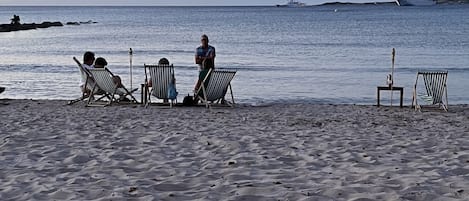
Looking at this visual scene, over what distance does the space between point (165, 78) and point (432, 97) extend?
3985mm

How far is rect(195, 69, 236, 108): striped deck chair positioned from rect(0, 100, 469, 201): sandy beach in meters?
0.66

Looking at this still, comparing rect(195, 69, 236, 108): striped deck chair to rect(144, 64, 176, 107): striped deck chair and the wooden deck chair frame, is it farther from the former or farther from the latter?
the wooden deck chair frame

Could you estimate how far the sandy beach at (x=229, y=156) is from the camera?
204 inches

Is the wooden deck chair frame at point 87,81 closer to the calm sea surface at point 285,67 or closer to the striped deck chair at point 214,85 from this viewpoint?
the striped deck chair at point 214,85

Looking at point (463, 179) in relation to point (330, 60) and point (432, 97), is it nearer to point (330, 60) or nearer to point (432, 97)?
point (432, 97)

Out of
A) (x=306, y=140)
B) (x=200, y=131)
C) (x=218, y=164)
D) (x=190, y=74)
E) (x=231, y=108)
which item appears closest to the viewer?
(x=218, y=164)

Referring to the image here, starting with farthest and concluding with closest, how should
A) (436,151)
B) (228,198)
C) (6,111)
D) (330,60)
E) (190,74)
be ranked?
(330,60), (190,74), (6,111), (436,151), (228,198)

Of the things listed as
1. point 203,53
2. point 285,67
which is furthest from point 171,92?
point 285,67

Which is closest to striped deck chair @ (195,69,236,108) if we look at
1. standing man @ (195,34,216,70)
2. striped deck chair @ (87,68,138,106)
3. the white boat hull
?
standing man @ (195,34,216,70)

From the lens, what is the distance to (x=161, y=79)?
35.8ft

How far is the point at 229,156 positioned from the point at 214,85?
14.6 feet

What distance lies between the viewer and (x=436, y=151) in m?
6.91

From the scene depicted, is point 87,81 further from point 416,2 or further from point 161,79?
point 416,2

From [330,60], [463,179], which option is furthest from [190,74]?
[463,179]
